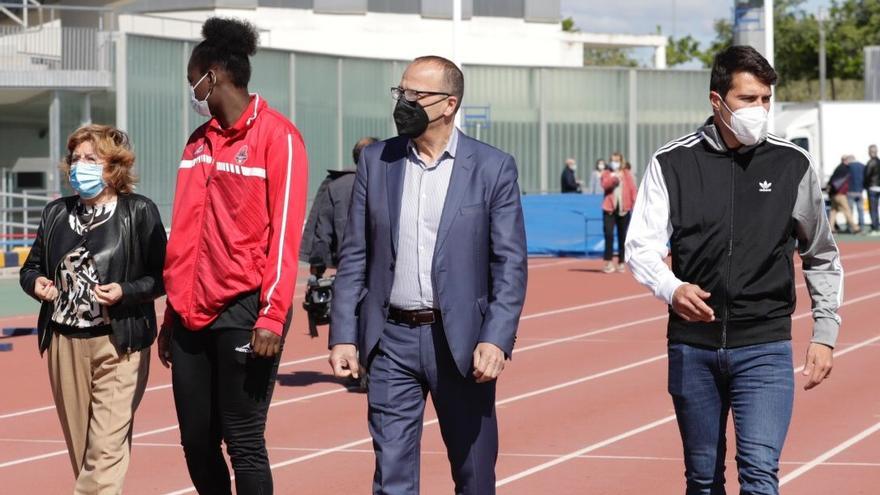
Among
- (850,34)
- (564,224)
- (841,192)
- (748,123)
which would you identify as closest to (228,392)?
(748,123)

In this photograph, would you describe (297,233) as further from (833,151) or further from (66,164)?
(833,151)

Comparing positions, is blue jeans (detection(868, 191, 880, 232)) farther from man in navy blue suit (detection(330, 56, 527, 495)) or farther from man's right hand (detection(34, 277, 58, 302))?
man in navy blue suit (detection(330, 56, 527, 495))

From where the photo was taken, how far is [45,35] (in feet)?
109

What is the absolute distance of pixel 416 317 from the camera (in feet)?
19.5

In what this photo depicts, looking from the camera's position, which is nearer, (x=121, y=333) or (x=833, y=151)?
(x=121, y=333)

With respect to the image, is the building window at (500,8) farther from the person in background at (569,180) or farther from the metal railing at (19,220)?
the metal railing at (19,220)

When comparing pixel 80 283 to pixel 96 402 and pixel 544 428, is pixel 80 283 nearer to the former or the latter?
pixel 96 402

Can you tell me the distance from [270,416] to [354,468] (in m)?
2.27

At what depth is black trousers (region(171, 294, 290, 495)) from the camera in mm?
6195

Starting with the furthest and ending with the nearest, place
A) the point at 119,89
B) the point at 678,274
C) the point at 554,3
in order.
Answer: the point at 554,3
the point at 119,89
the point at 678,274

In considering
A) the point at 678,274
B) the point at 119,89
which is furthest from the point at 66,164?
the point at 119,89

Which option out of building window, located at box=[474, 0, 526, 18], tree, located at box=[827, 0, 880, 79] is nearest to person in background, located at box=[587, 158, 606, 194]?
building window, located at box=[474, 0, 526, 18]

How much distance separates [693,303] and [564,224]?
90.9 ft

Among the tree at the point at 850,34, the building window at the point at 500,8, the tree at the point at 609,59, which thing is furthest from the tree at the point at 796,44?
the building window at the point at 500,8
